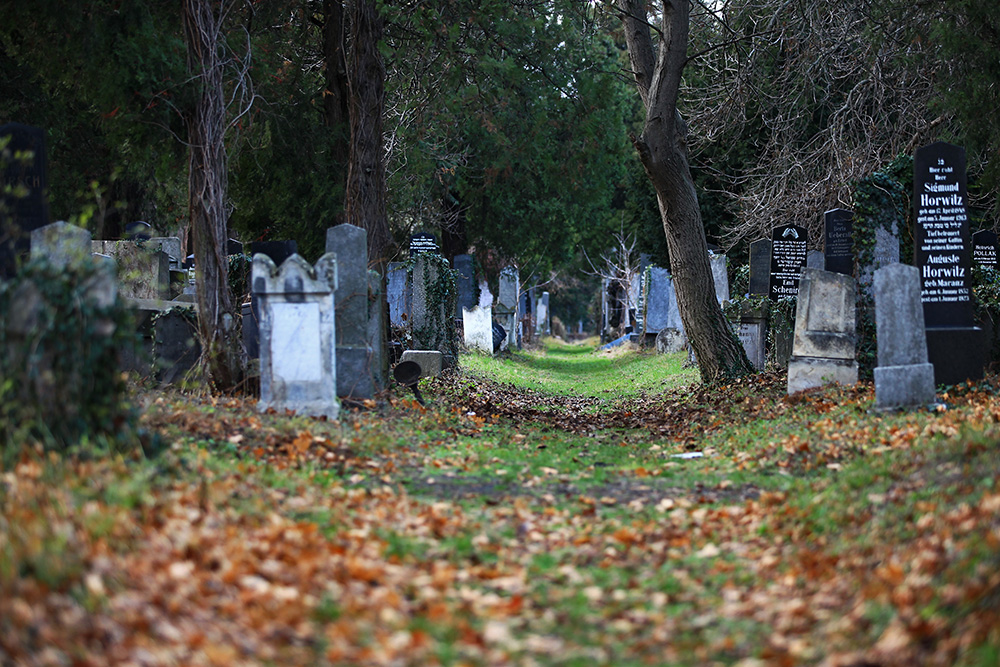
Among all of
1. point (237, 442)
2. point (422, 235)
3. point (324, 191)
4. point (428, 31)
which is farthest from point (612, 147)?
point (237, 442)

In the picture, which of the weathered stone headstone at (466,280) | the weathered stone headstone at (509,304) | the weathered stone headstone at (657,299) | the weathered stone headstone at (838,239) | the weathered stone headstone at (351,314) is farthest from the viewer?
the weathered stone headstone at (509,304)

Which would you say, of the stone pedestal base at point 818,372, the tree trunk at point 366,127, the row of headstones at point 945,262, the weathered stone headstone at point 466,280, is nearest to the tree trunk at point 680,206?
the stone pedestal base at point 818,372

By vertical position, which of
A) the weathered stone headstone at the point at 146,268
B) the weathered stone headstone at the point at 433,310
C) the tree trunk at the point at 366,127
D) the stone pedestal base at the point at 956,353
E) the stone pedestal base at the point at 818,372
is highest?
the tree trunk at the point at 366,127

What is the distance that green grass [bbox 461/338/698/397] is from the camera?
59.4ft

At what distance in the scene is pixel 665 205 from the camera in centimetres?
1477

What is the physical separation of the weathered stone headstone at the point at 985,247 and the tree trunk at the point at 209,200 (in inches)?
530

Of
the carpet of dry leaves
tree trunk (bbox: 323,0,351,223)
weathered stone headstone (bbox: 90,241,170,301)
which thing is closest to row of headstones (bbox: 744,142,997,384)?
the carpet of dry leaves

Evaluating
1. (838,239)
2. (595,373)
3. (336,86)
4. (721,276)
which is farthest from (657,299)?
(336,86)

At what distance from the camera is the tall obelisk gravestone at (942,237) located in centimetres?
1074

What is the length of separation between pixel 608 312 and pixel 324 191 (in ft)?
98.9

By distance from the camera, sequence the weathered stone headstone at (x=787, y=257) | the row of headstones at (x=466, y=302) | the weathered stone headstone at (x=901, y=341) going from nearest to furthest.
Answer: the weathered stone headstone at (x=901, y=341) < the weathered stone headstone at (x=787, y=257) < the row of headstones at (x=466, y=302)

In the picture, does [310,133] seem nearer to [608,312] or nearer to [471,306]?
[471,306]

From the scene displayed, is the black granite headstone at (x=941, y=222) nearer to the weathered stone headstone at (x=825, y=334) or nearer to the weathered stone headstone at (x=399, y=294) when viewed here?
the weathered stone headstone at (x=825, y=334)

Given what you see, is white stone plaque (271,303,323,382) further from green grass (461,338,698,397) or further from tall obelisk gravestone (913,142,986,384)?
green grass (461,338,698,397)
